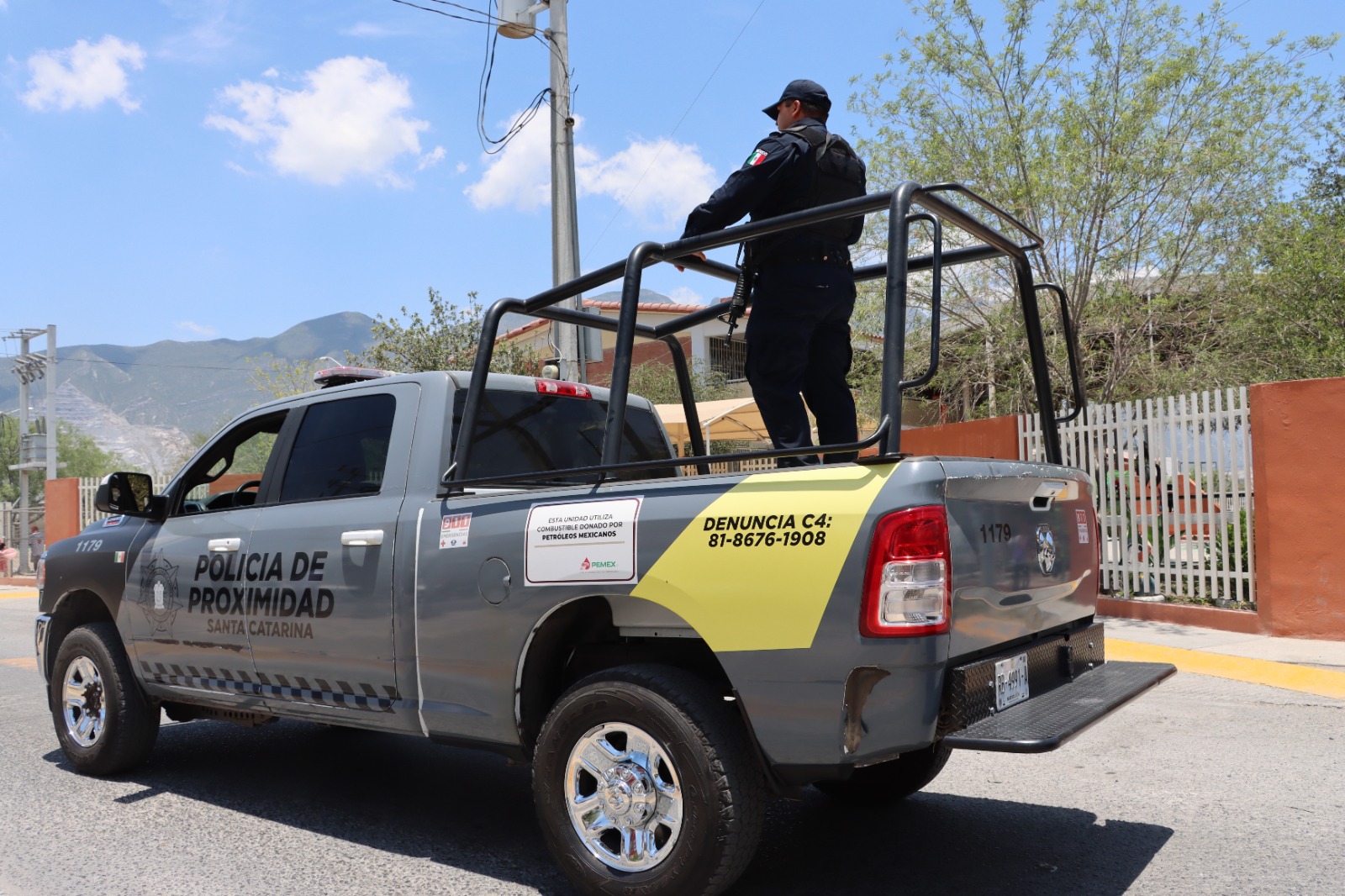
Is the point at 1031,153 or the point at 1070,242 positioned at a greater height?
the point at 1031,153

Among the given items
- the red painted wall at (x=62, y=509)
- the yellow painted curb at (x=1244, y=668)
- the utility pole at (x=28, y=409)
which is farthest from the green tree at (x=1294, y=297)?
the utility pole at (x=28, y=409)

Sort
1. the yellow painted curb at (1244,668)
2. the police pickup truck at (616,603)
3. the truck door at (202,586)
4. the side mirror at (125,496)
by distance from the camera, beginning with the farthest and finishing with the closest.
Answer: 1. the yellow painted curb at (1244,668)
2. the side mirror at (125,496)
3. the truck door at (202,586)
4. the police pickup truck at (616,603)

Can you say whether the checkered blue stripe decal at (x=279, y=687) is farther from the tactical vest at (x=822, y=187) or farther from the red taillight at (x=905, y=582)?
the tactical vest at (x=822, y=187)

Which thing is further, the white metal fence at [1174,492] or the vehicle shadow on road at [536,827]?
the white metal fence at [1174,492]

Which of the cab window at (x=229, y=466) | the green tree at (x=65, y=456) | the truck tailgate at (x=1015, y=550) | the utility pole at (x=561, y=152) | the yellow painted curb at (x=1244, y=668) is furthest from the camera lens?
the green tree at (x=65, y=456)

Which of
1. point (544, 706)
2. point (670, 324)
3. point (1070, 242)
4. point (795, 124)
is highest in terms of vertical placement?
point (1070, 242)

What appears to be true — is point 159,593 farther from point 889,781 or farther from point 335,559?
point 889,781

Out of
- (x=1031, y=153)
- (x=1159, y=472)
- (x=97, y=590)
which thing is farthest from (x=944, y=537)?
(x=1031, y=153)

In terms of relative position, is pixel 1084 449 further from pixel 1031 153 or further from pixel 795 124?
pixel 795 124

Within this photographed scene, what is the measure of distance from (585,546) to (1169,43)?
502 inches

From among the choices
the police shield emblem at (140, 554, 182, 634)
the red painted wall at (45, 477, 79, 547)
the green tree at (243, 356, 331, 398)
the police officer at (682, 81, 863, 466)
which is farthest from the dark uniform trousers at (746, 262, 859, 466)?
the green tree at (243, 356, 331, 398)

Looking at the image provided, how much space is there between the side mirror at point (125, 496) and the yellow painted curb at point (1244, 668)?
249 inches

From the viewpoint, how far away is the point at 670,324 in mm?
5121

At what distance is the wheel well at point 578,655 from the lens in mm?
3689
